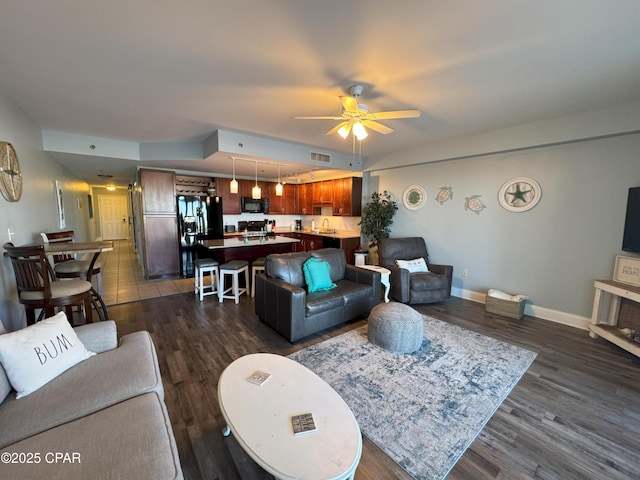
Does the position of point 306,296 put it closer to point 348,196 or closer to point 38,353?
point 38,353

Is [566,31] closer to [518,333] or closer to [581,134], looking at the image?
[581,134]

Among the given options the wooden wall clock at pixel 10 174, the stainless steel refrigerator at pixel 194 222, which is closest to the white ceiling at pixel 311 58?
the wooden wall clock at pixel 10 174

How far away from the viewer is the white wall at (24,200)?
2463 mm

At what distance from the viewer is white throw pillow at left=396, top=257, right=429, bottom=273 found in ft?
14.0

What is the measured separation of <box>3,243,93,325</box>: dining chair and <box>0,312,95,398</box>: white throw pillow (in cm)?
94

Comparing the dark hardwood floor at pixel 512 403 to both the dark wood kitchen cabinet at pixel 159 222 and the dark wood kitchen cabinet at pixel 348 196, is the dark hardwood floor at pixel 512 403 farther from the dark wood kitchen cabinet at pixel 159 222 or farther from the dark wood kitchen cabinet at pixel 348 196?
the dark wood kitchen cabinet at pixel 348 196

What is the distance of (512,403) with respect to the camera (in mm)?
2014

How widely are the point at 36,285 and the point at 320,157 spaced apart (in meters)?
4.24

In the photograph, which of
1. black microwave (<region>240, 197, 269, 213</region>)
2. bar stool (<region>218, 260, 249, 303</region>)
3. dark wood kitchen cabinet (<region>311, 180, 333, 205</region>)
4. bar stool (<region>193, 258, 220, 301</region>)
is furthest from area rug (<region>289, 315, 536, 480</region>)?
black microwave (<region>240, 197, 269, 213</region>)

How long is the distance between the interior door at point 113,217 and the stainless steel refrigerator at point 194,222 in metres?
7.94

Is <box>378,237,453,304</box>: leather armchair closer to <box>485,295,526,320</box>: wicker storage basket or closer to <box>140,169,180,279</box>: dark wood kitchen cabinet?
<box>485,295,526,320</box>: wicker storage basket

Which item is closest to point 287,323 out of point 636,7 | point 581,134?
point 636,7

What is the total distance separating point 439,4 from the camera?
4.85 ft

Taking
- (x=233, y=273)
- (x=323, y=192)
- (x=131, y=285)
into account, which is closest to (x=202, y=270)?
(x=233, y=273)
